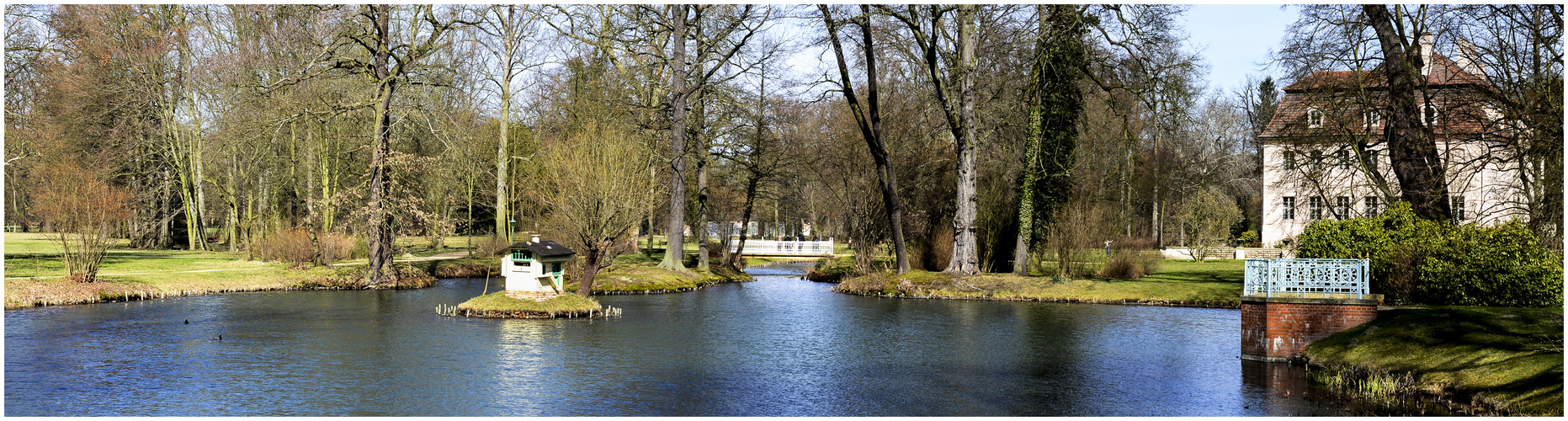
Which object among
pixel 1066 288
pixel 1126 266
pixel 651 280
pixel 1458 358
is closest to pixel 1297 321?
pixel 1458 358

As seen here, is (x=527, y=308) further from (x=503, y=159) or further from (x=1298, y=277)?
(x=503, y=159)

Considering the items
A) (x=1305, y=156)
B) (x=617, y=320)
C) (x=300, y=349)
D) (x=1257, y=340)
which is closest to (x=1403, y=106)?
(x=1305, y=156)

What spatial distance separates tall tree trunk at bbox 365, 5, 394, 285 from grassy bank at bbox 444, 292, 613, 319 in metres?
8.49

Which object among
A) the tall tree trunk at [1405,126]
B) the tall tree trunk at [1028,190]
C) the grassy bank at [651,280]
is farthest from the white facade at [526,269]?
the tall tree trunk at [1405,126]

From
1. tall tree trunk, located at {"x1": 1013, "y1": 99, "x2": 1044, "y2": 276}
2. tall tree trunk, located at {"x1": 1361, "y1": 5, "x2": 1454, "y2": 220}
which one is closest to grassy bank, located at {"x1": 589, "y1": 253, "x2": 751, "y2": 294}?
tall tree trunk, located at {"x1": 1013, "y1": 99, "x2": 1044, "y2": 276}

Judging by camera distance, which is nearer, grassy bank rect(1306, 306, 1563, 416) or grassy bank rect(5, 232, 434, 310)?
grassy bank rect(1306, 306, 1563, 416)

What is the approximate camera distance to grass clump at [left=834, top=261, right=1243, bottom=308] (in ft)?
77.4

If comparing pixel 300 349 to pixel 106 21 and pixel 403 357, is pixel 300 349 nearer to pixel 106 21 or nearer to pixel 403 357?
pixel 403 357

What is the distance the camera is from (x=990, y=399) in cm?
1147

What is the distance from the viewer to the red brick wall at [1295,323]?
13984mm

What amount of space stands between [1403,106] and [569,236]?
19748 millimetres

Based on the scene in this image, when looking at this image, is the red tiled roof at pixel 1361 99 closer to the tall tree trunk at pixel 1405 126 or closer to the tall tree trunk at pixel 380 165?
the tall tree trunk at pixel 1405 126

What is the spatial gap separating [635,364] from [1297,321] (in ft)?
31.3

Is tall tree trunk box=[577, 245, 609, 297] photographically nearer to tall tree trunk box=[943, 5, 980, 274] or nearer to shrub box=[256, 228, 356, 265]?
tall tree trunk box=[943, 5, 980, 274]
